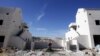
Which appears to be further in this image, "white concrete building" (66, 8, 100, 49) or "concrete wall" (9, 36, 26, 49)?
"white concrete building" (66, 8, 100, 49)

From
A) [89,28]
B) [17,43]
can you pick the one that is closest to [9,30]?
[17,43]

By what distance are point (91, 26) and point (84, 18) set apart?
8.45 feet

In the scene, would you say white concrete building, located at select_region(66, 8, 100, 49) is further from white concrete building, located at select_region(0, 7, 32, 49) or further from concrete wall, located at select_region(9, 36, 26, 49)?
white concrete building, located at select_region(0, 7, 32, 49)

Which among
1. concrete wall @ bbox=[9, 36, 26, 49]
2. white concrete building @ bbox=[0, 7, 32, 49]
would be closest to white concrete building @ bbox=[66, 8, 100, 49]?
concrete wall @ bbox=[9, 36, 26, 49]

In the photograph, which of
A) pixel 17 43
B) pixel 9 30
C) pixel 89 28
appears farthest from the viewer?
pixel 89 28

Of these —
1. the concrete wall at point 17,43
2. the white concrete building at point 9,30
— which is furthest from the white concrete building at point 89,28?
the white concrete building at point 9,30

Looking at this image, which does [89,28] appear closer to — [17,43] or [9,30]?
[17,43]

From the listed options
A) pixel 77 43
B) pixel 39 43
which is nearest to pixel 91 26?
pixel 77 43

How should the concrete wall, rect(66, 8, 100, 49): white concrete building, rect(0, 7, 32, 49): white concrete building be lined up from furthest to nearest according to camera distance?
rect(66, 8, 100, 49): white concrete building < the concrete wall < rect(0, 7, 32, 49): white concrete building

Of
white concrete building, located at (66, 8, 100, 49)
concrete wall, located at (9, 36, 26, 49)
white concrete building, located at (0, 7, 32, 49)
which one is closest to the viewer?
white concrete building, located at (0, 7, 32, 49)

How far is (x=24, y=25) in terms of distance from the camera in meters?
36.4

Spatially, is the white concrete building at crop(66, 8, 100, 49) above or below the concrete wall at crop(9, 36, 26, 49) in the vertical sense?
above

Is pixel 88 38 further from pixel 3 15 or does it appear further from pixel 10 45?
pixel 3 15

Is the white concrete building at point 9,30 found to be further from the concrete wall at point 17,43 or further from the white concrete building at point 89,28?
the white concrete building at point 89,28
